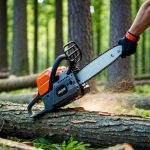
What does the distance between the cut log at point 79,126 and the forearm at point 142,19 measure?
109 cm

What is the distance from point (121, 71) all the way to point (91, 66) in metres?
5.28

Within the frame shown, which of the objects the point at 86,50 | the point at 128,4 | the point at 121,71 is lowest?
the point at 121,71

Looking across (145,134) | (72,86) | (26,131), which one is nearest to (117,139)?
(145,134)

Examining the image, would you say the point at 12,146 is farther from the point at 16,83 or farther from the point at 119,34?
the point at 16,83

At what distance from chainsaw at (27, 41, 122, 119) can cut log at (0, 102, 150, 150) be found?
0.16 meters

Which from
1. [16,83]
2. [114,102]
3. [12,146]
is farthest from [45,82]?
[16,83]

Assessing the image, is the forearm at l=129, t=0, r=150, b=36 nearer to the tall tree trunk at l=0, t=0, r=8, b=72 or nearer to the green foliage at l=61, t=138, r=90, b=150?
the green foliage at l=61, t=138, r=90, b=150

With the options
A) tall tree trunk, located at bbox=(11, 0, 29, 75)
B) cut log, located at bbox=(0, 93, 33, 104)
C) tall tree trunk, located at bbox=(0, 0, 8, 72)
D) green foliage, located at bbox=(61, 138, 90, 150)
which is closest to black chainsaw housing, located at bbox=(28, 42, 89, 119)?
green foliage, located at bbox=(61, 138, 90, 150)

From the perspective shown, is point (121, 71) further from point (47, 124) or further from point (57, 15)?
point (57, 15)

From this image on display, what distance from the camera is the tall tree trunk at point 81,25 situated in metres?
9.53

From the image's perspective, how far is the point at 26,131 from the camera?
5.59 m

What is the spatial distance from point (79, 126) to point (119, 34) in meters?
5.67

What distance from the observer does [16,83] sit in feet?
41.7

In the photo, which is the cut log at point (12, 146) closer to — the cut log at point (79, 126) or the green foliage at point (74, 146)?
the green foliage at point (74, 146)
